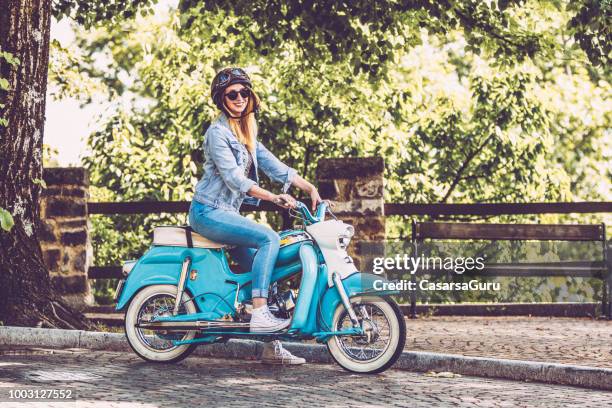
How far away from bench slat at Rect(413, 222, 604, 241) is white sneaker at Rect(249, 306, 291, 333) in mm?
4894

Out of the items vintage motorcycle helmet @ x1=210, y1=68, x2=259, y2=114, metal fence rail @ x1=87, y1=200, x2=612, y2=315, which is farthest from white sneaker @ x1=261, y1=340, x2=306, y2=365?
metal fence rail @ x1=87, y1=200, x2=612, y2=315

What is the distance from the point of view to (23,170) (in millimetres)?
9266

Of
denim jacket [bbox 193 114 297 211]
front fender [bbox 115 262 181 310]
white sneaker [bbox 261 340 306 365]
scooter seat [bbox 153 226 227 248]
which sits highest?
denim jacket [bbox 193 114 297 211]

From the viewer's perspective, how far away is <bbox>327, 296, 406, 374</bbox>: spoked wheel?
7277 millimetres

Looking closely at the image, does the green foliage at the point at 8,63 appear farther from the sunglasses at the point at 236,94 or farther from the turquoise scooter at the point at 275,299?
the sunglasses at the point at 236,94

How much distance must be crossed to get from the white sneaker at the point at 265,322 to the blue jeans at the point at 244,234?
0.12m

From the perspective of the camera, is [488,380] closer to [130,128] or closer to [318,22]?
[318,22]

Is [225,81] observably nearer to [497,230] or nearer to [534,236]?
[497,230]

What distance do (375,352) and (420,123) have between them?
13.0 metres

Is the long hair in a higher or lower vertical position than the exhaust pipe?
higher

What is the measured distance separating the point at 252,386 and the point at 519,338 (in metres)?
3.76

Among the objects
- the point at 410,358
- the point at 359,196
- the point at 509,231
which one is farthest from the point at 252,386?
the point at 509,231

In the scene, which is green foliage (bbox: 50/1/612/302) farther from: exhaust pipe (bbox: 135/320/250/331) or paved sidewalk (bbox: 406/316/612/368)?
exhaust pipe (bbox: 135/320/250/331)

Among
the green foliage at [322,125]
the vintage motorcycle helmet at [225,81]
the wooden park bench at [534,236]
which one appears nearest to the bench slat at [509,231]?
the wooden park bench at [534,236]
